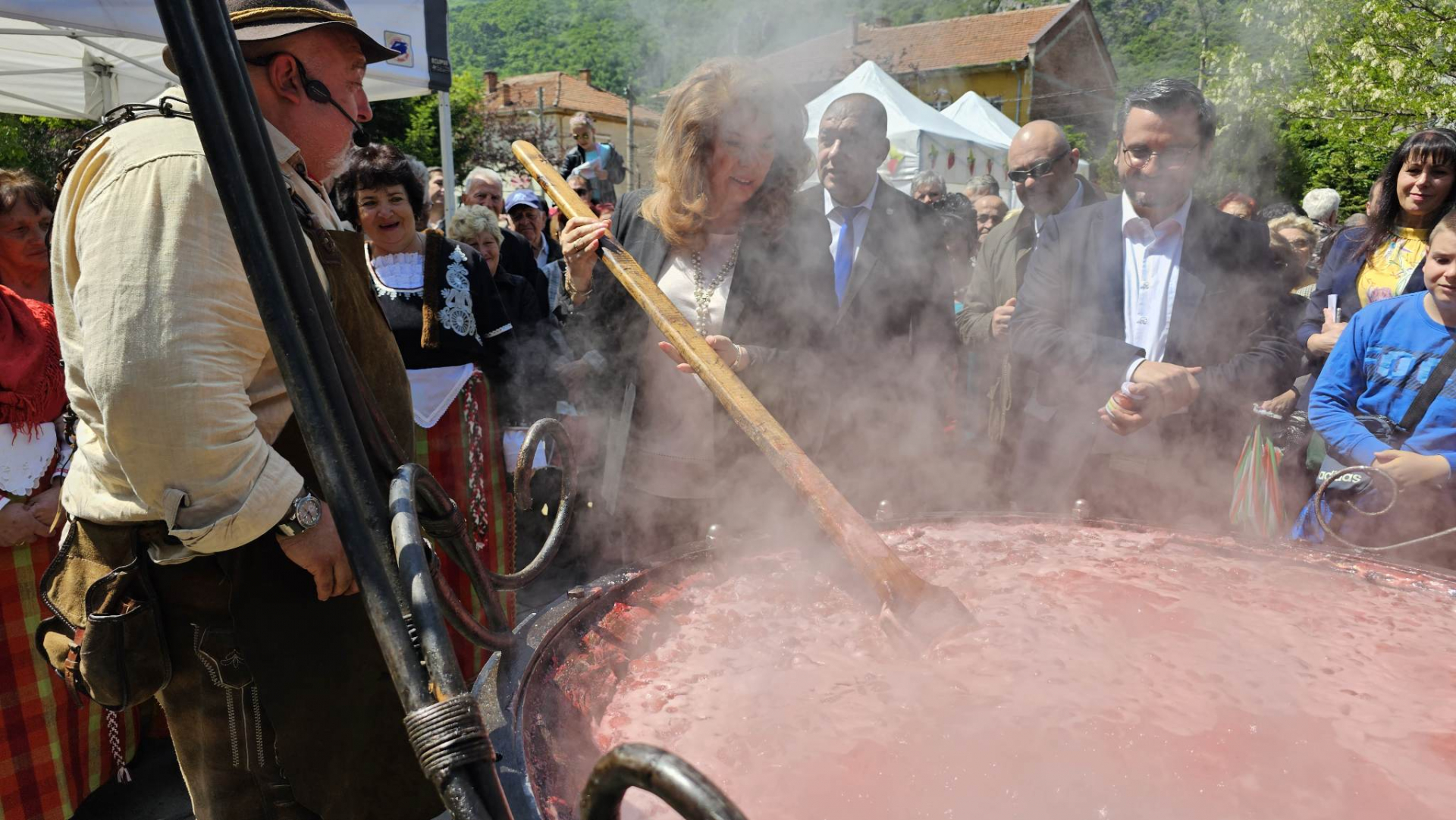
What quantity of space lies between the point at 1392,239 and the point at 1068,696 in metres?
3.15

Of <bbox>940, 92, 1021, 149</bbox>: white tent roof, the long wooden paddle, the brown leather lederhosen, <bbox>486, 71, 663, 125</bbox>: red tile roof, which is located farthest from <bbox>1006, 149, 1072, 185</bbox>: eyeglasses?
<bbox>486, 71, 663, 125</bbox>: red tile roof

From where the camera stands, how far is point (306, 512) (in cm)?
129

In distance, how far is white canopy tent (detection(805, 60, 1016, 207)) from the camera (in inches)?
385

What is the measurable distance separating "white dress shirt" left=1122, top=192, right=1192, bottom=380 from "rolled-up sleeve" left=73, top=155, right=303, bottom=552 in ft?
7.69

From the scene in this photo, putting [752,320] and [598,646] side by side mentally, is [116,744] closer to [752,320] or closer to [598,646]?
[598,646]

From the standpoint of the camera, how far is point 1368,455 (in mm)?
2600

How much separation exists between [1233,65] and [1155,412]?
427cm

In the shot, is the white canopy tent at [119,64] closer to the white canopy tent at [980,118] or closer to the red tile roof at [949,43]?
the red tile roof at [949,43]

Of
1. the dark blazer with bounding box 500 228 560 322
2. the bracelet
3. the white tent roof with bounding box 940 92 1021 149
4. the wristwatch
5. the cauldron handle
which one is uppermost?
the white tent roof with bounding box 940 92 1021 149

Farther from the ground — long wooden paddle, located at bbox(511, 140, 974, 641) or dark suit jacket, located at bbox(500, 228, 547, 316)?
dark suit jacket, located at bbox(500, 228, 547, 316)

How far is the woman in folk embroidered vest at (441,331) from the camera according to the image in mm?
3096

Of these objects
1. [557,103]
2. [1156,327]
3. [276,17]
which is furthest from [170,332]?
[557,103]

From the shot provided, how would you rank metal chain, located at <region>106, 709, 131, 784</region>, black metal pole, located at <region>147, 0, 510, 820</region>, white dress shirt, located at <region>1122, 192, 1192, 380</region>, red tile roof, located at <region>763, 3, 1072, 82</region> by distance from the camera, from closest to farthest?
black metal pole, located at <region>147, 0, 510, 820</region> → white dress shirt, located at <region>1122, 192, 1192, 380</region> → metal chain, located at <region>106, 709, 131, 784</region> → red tile roof, located at <region>763, 3, 1072, 82</region>

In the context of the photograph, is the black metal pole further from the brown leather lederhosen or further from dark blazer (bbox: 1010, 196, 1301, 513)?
dark blazer (bbox: 1010, 196, 1301, 513)
